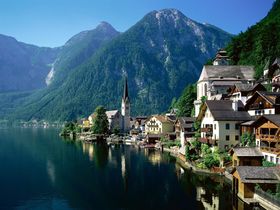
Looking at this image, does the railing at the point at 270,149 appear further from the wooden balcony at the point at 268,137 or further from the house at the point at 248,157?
the wooden balcony at the point at 268,137

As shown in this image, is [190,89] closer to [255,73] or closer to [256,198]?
[255,73]

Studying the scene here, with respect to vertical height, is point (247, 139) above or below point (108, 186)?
above

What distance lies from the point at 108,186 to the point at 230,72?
63.0 metres

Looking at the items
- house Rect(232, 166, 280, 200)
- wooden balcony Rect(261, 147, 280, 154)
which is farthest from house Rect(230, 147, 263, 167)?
house Rect(232, 166, 280, 200)

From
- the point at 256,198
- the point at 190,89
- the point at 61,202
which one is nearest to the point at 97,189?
the point at 61,202

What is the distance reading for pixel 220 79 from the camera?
351 ft

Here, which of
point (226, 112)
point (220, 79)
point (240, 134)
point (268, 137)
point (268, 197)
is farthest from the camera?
point (220, 79)

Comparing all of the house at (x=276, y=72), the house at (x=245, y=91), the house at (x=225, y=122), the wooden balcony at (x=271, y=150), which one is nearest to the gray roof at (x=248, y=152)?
the wooden balcony at (x=271, y=150)

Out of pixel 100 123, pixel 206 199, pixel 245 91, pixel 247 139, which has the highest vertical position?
pixel 245 91

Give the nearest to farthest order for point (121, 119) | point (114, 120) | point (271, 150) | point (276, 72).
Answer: point (271, 150)
point (276, 72)
point (114, 120)
point (121, 119)

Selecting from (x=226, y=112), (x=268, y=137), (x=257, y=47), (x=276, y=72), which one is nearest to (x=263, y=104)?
(x=226, y=112)

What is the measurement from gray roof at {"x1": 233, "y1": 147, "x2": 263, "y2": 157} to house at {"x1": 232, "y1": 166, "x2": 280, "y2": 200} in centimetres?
883

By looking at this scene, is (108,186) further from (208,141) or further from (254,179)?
(254,179)

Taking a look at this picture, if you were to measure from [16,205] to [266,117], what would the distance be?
1542 inches
